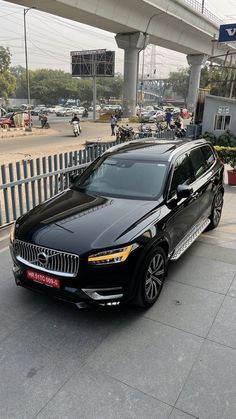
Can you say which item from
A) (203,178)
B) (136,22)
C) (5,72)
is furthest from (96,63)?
(203,178)

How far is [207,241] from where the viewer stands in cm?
552

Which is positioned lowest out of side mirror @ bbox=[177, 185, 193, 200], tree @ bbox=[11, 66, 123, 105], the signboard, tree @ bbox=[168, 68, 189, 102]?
side mirror @ bbox=[177, 185, 193, 200]

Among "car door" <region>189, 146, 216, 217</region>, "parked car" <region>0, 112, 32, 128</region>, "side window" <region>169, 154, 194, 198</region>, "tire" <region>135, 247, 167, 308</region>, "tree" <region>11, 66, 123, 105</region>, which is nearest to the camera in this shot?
"tire" <region>135, 247, 167, 308</region>

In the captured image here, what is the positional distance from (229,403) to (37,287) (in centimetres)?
199

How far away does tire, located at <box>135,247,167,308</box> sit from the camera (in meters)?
3.41

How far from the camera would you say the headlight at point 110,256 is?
312 cm

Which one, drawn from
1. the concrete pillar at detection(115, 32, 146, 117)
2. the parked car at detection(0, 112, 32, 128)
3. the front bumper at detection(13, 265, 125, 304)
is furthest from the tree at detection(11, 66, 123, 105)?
the front bumper at detection(13, 265, 125, 304)

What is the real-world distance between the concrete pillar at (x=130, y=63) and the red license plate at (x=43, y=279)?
1497 inches

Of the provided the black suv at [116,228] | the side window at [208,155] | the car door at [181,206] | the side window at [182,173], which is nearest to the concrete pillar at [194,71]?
the side window at [208,155]

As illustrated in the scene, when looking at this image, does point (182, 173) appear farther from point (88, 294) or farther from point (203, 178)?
point (88, 294)

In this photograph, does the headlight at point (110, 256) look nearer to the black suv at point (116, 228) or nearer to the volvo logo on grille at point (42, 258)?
the black suv at point (116, 228)

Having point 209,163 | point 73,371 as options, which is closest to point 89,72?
point 209,163

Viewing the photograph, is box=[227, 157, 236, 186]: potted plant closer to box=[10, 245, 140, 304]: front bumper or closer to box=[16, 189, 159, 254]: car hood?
box=[16, 189, 159, 254]: car hood

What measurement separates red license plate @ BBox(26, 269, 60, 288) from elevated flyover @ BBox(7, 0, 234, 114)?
2456cm
